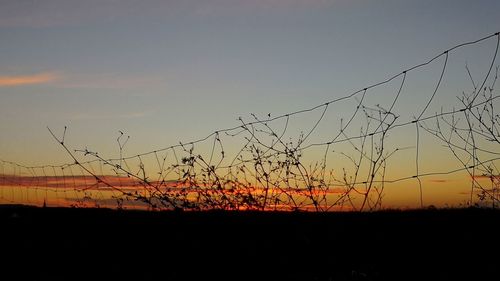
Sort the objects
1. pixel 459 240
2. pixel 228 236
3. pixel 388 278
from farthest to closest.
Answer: pixel 228 236 < pixel 459 240 < pixel 388 278

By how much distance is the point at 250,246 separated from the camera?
4.80 metres

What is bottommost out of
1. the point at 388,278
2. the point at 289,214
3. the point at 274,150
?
the point at 388,278

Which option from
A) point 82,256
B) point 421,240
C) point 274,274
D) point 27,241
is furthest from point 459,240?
point 27,241

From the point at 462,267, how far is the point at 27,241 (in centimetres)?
343

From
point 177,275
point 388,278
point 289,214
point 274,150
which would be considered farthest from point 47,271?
point 274,150

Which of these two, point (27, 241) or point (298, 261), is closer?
point (298, 261)

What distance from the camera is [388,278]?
12.7ft

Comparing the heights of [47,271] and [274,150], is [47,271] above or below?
below

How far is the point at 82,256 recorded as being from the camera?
449 cm

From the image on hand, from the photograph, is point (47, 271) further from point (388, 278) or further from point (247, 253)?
point (388, 278)

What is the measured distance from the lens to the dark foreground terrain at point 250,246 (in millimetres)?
4059

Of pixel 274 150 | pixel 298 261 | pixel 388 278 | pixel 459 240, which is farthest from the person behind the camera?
pixel 274 150

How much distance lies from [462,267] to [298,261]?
114 cm

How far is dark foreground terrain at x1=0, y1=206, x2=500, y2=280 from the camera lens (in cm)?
406
